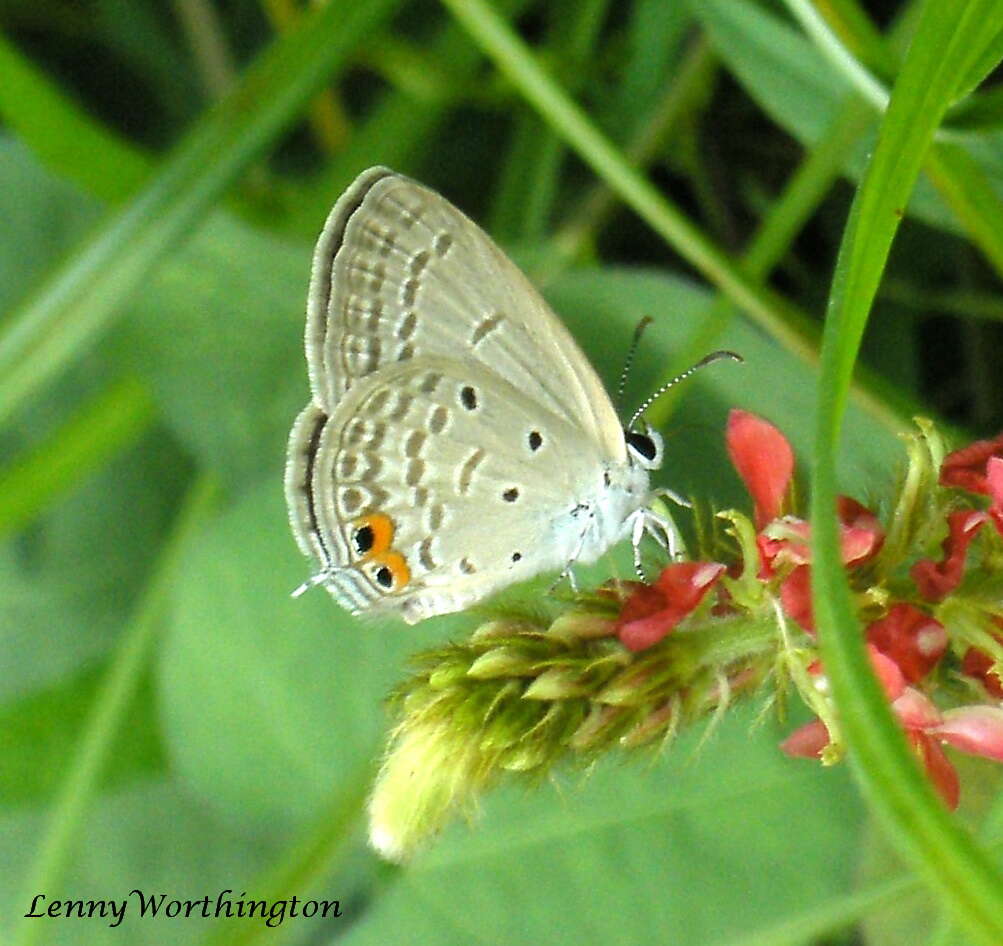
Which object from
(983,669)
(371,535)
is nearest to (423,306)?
(371,535)

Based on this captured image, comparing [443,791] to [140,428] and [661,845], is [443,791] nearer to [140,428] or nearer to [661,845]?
[661,845]

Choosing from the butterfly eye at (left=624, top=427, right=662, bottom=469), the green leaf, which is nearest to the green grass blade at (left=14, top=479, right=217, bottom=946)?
the green leaf

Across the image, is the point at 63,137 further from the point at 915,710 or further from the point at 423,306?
the point at 915,710

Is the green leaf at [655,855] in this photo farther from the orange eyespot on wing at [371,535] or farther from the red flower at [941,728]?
the red flower at [941,728]

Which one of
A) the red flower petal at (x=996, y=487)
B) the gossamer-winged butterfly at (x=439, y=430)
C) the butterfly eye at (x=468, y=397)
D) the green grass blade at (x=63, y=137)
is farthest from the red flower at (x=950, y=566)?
the green grass blade at (x=63, y=137)

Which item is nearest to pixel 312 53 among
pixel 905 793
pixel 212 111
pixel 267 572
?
pixel 212 111

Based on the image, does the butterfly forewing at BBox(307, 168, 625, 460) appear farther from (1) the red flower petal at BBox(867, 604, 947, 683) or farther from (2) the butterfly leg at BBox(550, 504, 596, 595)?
(1) the red flower petal at BBox(867, 604, 947, 683)
